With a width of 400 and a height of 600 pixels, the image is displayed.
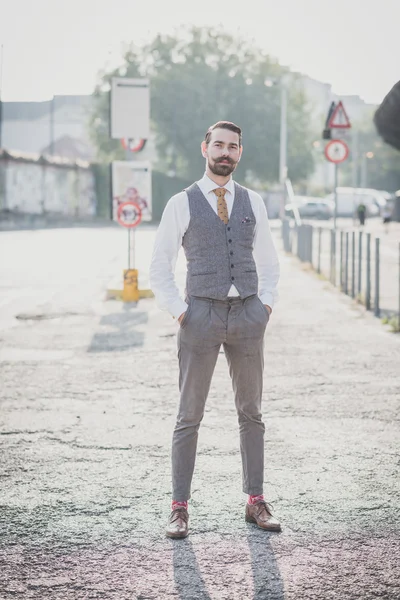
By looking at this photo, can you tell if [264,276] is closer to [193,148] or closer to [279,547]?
[279,547]

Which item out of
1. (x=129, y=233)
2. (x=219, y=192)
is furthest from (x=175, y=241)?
(x=129, y=233)

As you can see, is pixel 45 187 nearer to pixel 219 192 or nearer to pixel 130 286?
pixel 130 286

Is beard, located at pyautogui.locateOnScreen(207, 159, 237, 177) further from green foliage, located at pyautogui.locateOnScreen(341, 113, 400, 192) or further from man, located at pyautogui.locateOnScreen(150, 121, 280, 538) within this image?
green foliage, located at pyautogui.locateOnScreen(341, 113, 400, 192)

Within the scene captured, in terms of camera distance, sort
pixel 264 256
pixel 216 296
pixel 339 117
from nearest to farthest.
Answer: pixel 216 296 → pixel 264 256 → pixel 339 117

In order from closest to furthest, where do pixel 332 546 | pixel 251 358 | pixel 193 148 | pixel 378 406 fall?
pixel 332 546
pixel 251 358
pixel 378 406
pixel 193 148

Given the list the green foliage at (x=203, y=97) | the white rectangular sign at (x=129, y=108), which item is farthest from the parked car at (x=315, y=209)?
the white rectangular sign at (x=129, y=108)

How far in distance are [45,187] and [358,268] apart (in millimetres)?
38566

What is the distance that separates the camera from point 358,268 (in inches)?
577

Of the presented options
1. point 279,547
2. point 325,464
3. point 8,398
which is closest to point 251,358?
point 279,547

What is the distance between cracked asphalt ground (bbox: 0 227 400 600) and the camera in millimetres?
3889

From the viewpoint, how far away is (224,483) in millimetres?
5180

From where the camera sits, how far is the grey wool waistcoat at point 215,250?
4.37 meters

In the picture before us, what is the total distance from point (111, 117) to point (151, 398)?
8700mm

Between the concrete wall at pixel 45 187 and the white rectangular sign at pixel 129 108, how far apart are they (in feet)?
105
